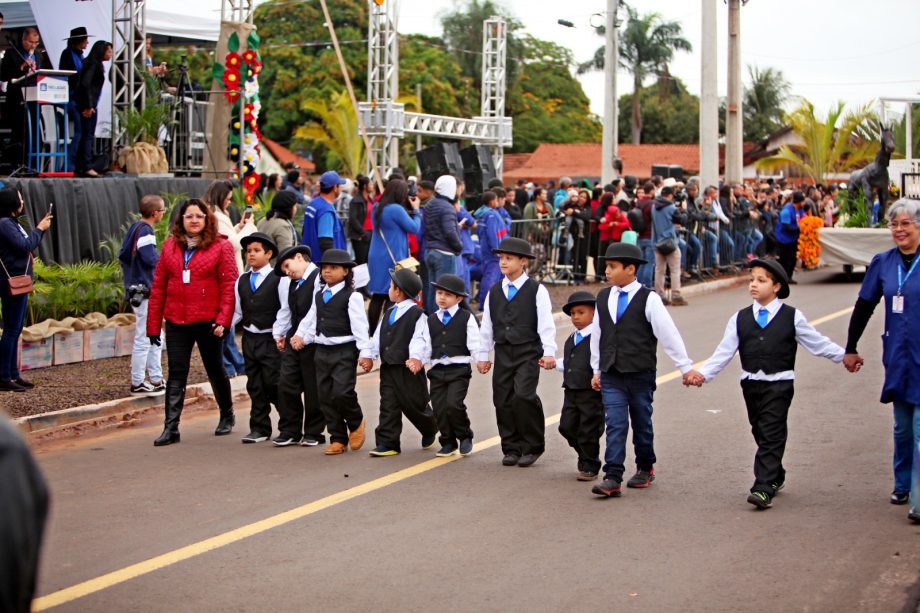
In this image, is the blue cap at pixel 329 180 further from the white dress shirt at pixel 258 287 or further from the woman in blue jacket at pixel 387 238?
the white dress shirt at pixel 258 287

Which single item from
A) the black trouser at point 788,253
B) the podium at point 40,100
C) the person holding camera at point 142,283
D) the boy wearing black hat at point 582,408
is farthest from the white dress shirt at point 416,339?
the black trouser at point 788,253

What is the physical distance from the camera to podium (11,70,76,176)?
1633 centimetres

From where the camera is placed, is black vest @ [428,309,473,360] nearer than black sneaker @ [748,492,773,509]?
No

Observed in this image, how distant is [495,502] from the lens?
7.80 metres

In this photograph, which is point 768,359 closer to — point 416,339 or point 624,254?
point 624,254

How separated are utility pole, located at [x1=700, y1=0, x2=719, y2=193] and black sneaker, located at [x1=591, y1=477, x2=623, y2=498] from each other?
19.5 metres

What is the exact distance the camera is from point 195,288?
966 cm

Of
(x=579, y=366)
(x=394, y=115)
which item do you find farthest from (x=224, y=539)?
(x=394, y=115)

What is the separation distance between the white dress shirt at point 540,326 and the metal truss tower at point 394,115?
1678cm

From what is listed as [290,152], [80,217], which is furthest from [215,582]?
[290,152]

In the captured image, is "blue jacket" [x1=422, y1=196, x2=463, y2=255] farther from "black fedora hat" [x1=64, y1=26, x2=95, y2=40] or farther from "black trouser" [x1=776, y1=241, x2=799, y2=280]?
"black trouser" [x1=776, y1=241, x2=799, y2=280]

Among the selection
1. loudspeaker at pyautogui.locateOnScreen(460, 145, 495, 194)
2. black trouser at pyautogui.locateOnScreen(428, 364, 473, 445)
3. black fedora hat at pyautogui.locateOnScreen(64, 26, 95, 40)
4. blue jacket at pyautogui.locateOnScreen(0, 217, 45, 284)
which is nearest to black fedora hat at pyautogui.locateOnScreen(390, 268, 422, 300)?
black trouser at pyautogui.locateOnScreen(428, 364, 473, 445)

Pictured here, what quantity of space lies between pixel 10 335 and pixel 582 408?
5654 mm

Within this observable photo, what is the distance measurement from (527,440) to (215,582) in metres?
3.29
